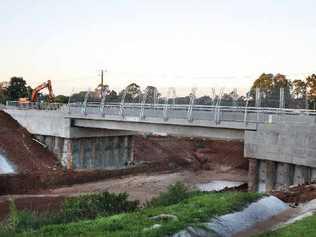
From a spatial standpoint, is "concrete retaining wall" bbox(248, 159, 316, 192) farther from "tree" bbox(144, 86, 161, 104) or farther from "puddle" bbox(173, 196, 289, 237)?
"tree" bbox(144, 86, 161, 104)

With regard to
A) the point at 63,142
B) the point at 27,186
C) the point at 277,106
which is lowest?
the point at 27,186

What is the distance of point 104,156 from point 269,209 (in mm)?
38371

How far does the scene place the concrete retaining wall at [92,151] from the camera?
52000 millimetres

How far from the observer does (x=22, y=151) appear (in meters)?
51.4

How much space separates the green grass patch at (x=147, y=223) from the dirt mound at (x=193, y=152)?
45085mm

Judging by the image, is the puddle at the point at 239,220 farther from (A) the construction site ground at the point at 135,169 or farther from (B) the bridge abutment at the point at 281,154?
(A) the construction site ground at the point at 135,169

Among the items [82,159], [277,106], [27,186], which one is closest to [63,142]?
[82,159]

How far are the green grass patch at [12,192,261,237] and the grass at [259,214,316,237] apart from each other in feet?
7.18

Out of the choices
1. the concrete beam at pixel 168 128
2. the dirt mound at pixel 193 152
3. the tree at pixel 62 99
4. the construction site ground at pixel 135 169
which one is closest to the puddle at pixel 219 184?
the construction site ground at pixel 135 169

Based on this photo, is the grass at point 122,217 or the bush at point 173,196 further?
the bush at point 173,196

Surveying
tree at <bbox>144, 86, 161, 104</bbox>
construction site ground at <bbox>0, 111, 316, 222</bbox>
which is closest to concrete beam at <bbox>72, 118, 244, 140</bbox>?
tree at <bbox>144, 86, 161, 104</bbox>

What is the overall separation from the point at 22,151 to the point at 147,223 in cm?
3987

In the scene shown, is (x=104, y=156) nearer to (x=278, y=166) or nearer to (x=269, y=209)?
(x=278, y=166)

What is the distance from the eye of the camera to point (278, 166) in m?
30.0
